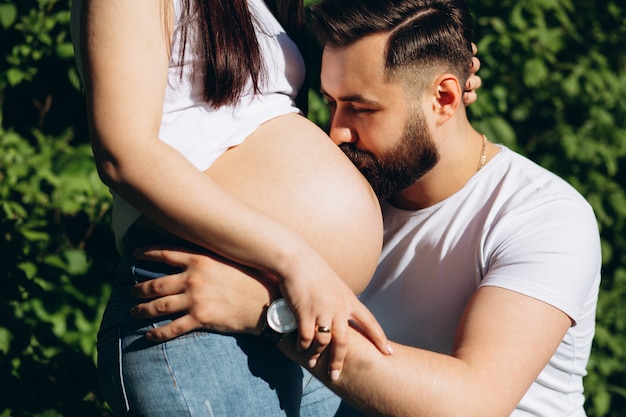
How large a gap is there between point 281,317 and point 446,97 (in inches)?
36.4

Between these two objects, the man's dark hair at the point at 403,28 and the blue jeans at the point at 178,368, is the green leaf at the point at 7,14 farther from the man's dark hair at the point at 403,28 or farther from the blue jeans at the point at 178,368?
the blue jeans at the point at 178,368

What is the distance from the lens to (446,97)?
216cm

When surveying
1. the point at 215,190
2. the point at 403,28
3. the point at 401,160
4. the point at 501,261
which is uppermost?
the point at 403,28

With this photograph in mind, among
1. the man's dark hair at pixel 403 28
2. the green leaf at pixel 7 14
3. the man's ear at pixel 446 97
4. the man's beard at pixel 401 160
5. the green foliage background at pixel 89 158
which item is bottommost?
the green foliage background at pixel 89 158

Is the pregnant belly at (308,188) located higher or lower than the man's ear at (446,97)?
lower

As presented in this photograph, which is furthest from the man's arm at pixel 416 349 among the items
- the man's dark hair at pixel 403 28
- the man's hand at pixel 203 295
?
the man's dark hair at pixel 403 28

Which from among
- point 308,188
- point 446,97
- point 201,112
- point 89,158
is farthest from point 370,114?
point 89,158

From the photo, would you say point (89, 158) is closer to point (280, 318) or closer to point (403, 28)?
point (403, 28)

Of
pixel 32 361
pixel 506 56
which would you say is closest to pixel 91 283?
pixel 32 361

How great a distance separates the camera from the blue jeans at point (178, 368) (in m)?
1.53

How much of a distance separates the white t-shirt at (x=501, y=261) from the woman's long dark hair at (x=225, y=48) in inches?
29.4

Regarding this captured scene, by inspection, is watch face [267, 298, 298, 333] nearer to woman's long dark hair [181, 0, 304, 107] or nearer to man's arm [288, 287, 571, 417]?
man's arm [288, 287, 571, 417]

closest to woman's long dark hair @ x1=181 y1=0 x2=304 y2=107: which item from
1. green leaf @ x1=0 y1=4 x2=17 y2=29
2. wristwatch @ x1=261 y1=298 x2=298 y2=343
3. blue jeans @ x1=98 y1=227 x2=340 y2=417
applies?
blue jeans @ x1=98 y1=227 x2=340 y2=417

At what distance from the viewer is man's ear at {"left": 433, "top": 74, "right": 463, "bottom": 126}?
2.14 m
